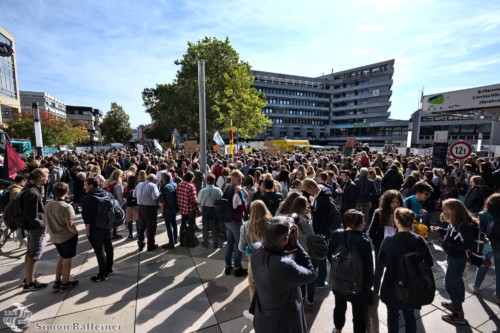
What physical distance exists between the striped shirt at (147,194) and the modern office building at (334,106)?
66.0m

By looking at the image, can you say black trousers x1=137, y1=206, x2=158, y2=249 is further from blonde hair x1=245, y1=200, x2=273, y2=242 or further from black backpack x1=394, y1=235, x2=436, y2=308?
black backpack x1=394, y1=235, x2=436, y2=308

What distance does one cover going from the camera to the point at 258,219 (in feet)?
10.9

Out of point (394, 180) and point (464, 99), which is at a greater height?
point (464, 99)

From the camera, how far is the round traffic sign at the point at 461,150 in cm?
757

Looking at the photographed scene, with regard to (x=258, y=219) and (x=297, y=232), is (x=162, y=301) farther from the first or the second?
(x=297, y=232)

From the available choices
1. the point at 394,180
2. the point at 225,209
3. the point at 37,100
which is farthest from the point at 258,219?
the point at 37,100

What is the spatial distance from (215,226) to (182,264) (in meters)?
1.15

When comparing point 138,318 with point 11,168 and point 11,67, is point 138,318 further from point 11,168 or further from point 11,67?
point 11,67

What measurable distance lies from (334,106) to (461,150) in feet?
267

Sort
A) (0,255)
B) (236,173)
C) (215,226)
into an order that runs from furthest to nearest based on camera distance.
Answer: (215,226), (0,255), (236,173)

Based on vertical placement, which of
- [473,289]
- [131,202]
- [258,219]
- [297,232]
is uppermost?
[297,232]

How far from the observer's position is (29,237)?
4031 mm

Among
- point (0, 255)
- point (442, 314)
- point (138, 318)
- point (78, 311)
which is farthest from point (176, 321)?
point (0, 255)

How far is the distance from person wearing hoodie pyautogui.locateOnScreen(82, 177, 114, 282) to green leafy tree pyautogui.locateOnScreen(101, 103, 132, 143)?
58.3 meters
